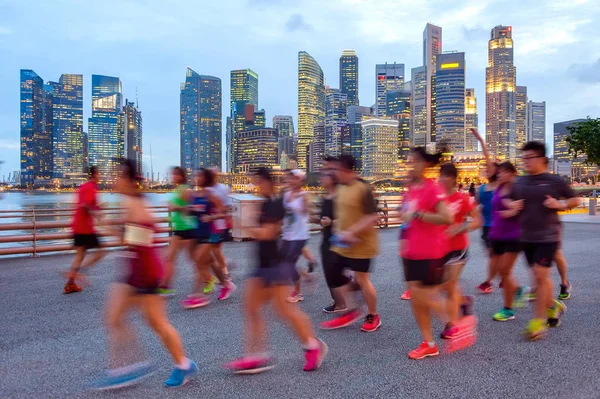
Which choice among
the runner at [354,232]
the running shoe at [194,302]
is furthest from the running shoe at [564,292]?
the running shoe at [194,302]

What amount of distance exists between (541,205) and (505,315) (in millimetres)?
1577

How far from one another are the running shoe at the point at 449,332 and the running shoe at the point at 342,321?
970mm

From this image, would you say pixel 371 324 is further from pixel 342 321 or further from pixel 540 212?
pixel 540 212

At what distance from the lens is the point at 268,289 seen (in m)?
3.64

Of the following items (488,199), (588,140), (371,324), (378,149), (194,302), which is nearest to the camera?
(371,324)

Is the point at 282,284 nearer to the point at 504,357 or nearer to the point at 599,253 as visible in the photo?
the point at 504,357

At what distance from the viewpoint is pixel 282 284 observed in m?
3.64

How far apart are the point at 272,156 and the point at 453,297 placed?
152728 mm

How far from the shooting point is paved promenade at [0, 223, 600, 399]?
338 cm

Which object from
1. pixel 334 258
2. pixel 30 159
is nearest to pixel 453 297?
pixel 334 258

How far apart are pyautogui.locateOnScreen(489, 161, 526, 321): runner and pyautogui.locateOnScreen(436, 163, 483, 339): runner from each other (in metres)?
0.36

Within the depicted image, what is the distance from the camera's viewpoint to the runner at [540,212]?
4.31 metres

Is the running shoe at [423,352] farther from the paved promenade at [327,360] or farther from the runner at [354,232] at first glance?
the runner at [354,232]

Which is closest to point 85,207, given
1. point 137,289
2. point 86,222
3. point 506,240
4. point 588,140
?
point 86,222
